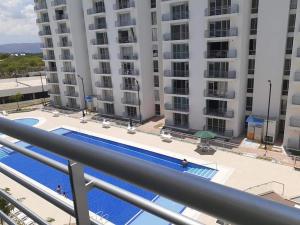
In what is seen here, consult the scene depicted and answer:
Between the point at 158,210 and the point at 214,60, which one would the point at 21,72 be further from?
the point at 158,210

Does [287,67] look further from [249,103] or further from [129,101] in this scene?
[129,101]

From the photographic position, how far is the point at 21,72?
72.4 meters

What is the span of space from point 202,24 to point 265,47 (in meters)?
5.94

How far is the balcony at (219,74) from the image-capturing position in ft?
82.2

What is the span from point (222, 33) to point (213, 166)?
38.8 ft

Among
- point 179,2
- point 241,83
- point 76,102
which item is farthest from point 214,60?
point 76,102

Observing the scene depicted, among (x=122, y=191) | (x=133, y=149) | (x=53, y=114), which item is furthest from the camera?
(x=53, y=114)

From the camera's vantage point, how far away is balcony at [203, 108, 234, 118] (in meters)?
25.9

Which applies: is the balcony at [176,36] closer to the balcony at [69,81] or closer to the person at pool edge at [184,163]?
the person at pool edge at [184,163]

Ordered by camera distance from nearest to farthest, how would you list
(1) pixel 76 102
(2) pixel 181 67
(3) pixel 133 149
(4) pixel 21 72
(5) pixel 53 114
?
(3) pixel 133 149
(2) pixel 181 67
(5) pixel 53 114
(1) pixel 76 102
(4) pixel 21 72

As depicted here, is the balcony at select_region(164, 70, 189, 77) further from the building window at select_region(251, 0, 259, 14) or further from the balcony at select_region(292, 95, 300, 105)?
the balcony at select_region(292, 95, 300, 105)

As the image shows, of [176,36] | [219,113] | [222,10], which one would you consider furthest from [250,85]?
[176,36]

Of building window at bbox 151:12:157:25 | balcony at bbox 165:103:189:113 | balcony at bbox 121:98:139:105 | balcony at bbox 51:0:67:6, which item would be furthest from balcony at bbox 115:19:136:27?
balcony at bbox 51:0:67:6

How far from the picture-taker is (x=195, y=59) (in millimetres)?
26859
